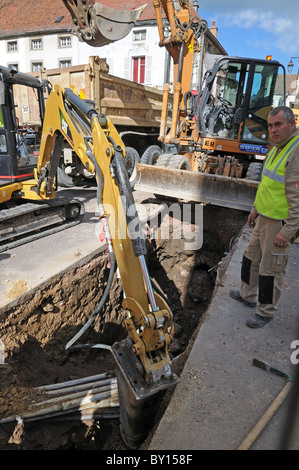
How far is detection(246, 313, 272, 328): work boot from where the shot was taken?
115 inches

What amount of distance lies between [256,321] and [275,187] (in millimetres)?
1244

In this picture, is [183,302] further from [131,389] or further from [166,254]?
[131,389]

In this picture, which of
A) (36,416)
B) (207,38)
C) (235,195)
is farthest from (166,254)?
(207,38)

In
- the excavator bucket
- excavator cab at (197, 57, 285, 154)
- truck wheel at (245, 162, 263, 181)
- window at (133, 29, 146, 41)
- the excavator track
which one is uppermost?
window at (133, 29, 146, 41)

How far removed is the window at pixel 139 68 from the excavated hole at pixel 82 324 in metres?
18.0

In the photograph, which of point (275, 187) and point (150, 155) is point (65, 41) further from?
point (275, 187)

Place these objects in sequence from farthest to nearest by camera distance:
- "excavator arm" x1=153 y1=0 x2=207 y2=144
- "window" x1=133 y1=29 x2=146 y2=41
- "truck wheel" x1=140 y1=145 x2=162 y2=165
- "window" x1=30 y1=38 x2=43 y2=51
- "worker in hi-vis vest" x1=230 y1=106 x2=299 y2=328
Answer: "window" x1=30 y1=38 x2=43 y2=51
"window" x1=133 y1=29 x2=146 y2=41
"truck wheel" x1=140 y1=145 x2=162 y2=165
"excavator arm" x1=153 y1=0 x2=207 y2=144
"worker in hi-vis vest" x1=230 y1=106 x2=299 y2=328

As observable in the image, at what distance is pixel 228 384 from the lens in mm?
2322

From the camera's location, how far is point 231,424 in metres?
2.02

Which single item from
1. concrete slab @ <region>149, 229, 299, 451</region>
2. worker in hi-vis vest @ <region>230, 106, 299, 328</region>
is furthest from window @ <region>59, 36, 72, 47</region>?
concrete slab @ <region>149, 229, 299, 451</region>

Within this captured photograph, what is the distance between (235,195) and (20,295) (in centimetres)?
379

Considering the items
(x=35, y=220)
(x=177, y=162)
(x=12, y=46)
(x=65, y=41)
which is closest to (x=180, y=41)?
(x=177, y=162)

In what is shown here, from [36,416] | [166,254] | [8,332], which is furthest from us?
[166,254]

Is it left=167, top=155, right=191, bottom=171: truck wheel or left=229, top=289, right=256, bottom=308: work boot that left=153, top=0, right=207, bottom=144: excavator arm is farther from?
left=229, top=289, right=256, bottom=308: work boot
